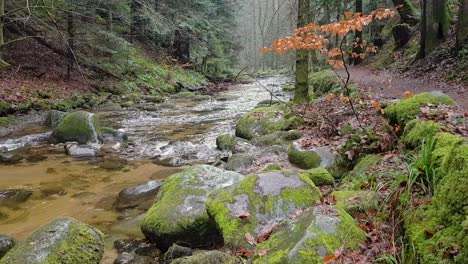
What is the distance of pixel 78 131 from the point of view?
10.9 metres

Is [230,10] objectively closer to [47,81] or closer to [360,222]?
[47,81]

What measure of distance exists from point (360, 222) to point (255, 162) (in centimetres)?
376

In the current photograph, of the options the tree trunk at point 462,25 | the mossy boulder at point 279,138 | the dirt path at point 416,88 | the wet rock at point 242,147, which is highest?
the tree trunk at point 462,25

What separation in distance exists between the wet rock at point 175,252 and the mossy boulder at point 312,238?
1275mm

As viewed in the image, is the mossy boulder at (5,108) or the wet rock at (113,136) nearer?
the wet rock at (113,136)

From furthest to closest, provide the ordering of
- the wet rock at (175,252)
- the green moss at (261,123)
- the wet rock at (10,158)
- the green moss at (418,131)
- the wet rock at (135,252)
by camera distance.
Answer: the green moss at (261,123)
the wet rock at (10,158)
the wet rock at (135,252)
the wet rock at (175,252)
the green moss at (418,131)

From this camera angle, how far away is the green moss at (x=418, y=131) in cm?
430

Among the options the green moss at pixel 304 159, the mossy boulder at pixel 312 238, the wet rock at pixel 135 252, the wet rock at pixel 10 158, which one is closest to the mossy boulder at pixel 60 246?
the wet rock at pixel 135 252

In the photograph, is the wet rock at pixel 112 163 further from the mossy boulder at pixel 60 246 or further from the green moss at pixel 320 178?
the green moss at pixel 320 178

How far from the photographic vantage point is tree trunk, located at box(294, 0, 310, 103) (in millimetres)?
10938

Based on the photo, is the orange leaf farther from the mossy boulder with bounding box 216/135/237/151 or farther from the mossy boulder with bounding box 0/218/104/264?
the mossy boulder with bounding box 216/135/237/151

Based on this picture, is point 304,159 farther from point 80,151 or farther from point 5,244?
point 80,151

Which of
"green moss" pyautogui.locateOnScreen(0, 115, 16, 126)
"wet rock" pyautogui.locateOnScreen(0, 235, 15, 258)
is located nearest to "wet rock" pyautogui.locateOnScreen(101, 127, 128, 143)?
"green moss" pyautogui.locateOnScreen(0, 115, 16, 126)

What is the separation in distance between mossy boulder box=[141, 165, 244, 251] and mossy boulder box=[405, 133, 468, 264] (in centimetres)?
232
